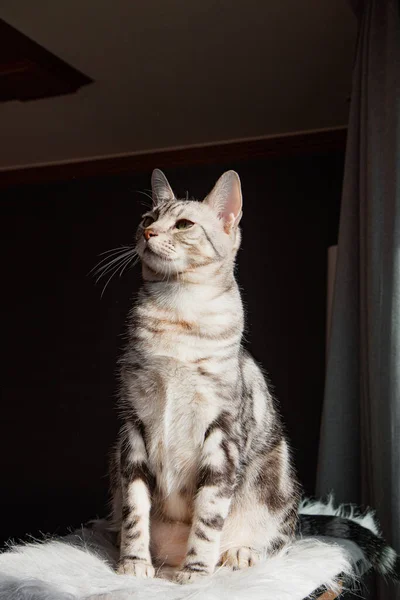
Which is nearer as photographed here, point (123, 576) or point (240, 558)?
point (123, 576)

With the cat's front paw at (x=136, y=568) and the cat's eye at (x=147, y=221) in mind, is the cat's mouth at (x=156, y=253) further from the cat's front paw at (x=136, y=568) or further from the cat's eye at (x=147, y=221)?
the cat's front paw at (x=136, y=568)

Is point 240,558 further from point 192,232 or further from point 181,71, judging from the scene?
point 181,71

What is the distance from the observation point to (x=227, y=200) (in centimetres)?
144

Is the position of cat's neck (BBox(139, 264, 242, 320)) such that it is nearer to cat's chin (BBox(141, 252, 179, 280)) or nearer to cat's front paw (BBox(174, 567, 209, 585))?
cat's chin (BBox(141, 252, 179, 280))

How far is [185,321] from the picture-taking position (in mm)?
1334

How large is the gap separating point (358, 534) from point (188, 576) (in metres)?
0.54

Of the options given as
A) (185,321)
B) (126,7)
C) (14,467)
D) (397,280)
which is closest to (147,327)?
(185,321)

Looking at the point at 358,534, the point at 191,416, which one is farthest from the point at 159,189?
the point at 358,534

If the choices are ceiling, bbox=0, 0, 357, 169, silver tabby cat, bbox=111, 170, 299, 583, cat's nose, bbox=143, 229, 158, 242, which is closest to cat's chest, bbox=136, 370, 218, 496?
silver tabby cat, bbox=111, 170, 299, 583

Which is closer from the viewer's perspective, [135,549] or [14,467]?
[135,549]

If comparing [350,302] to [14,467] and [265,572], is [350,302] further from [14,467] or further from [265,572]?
[14,467]

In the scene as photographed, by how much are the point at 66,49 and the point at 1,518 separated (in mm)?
2525

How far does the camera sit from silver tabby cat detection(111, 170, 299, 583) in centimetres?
129

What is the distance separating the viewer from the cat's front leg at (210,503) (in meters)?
1.25
